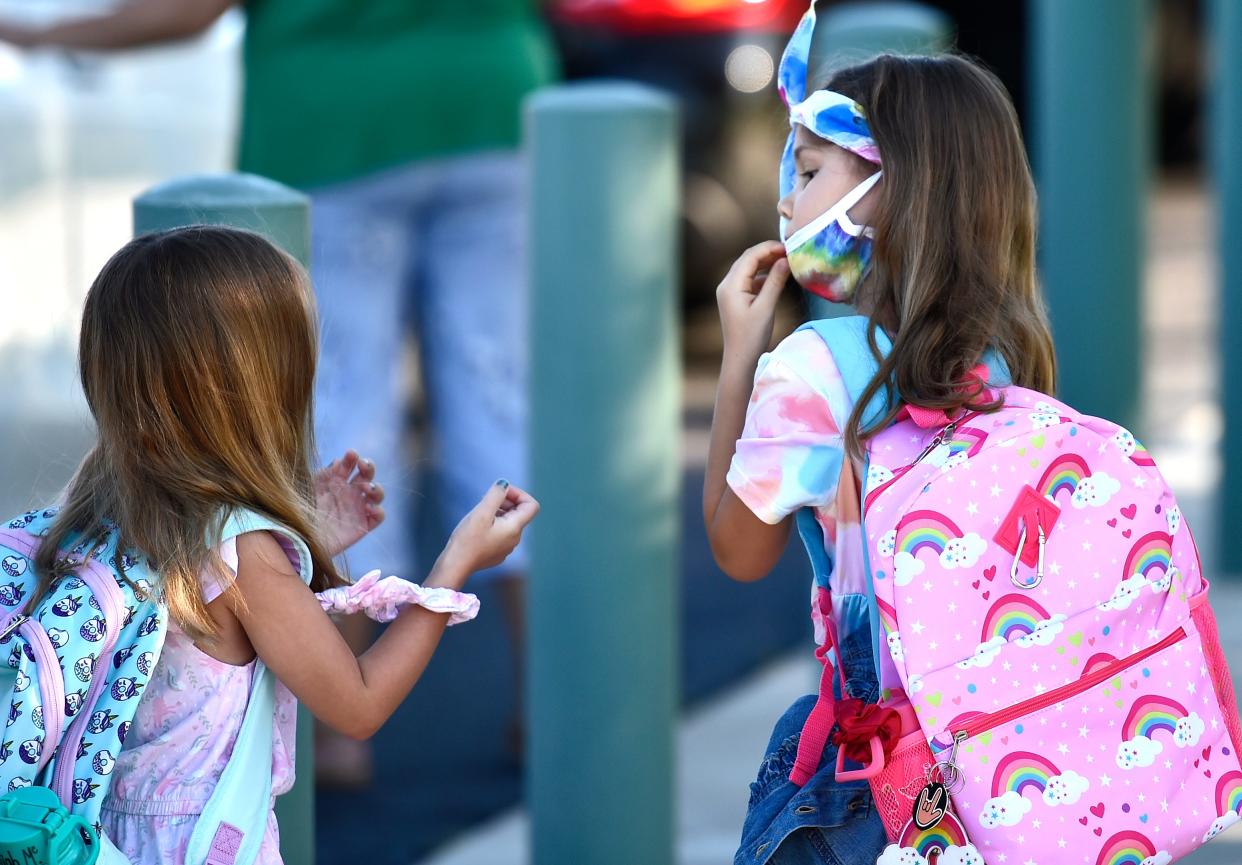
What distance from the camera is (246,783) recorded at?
2.11m

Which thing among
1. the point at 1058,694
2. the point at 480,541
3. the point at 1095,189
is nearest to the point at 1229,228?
the point at 1095,189

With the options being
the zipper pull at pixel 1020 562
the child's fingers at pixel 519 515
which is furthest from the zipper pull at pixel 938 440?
the child's fingers at pixel 519 515

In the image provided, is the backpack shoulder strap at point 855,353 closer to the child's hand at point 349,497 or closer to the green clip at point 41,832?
the child's hand at point 349,497

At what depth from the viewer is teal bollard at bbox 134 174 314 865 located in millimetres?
2525

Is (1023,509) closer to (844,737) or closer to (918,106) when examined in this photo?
(844,737)

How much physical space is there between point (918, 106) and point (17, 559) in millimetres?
1136

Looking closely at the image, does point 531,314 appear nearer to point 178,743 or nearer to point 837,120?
point 837,120

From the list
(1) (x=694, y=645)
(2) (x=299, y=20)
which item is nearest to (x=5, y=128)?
(2) (x=299, y=20)

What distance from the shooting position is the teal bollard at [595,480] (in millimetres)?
3072

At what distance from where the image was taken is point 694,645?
15.6 feet

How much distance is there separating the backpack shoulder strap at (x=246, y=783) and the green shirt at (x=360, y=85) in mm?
1789

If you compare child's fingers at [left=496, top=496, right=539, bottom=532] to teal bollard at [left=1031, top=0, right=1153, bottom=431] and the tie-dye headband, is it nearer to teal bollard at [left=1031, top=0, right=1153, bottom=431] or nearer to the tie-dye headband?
the tie-dye headband

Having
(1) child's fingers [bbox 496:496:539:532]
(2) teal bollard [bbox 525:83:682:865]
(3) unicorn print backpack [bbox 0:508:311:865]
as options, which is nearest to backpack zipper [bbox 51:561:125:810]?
(3) unicorn print backpack [bbox 0:508:311:865]

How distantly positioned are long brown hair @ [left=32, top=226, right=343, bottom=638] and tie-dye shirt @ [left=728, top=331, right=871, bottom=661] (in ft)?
1.67
